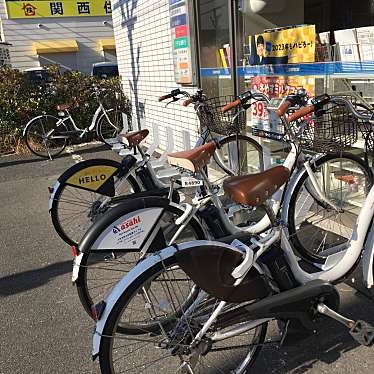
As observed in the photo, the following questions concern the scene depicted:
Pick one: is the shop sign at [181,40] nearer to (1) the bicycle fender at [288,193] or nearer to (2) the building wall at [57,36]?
(1) the bicycle fender at [288,193]

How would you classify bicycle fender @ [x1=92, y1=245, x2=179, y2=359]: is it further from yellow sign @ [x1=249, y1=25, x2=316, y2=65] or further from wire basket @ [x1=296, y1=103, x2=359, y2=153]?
yellow sign @ [x1=249, y1=25, x2=316, y2=65]

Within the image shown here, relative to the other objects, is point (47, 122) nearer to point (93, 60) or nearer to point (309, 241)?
point (309, 241)

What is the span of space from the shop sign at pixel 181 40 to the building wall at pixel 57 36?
16.9 m

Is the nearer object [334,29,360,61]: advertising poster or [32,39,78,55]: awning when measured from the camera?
[334,29,360,61]: advertising poster

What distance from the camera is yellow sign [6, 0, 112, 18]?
19.6 m

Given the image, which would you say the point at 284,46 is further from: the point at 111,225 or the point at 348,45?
the point at 111,225

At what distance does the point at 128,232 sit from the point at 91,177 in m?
1.26

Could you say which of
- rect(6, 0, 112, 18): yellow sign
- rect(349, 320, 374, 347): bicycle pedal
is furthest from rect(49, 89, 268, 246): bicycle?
rect(6, 0, 112, 18): yellow sign

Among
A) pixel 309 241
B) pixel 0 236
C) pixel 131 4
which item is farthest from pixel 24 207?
pixel 131 4

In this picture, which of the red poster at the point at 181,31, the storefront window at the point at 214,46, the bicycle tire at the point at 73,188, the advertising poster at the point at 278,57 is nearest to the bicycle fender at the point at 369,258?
the advertising poster at the point at 278,57

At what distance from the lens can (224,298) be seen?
2.01 metres

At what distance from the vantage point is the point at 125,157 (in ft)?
12.7

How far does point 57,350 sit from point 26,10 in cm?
2072

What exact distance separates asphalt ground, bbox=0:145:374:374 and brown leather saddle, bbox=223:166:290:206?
82cm
